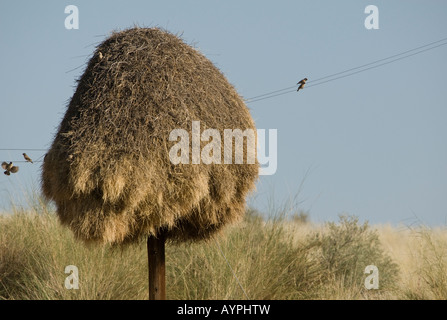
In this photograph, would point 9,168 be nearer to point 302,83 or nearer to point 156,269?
point 156,269

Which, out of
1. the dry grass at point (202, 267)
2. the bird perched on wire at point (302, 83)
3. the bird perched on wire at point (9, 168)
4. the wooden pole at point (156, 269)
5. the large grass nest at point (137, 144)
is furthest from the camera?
the dry grass at point (202, 267)

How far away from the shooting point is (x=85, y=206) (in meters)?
5.96

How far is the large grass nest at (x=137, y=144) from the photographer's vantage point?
5836mm

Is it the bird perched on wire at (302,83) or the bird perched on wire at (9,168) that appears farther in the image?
the bird perched on wire at (302,83)

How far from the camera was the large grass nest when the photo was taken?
584 cm

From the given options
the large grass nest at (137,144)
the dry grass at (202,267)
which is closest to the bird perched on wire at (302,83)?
the large grass nest at (137,144)

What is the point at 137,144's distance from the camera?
232 inches

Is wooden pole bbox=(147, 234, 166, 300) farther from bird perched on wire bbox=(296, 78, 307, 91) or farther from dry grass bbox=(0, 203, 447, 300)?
bird perched on wire bbox=(296, 78, 307, 91)

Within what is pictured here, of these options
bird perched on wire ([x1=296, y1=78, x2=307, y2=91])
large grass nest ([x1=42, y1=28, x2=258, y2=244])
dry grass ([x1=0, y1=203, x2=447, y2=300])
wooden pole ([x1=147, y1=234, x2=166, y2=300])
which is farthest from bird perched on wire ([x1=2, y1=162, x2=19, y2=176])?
bird perched on wire ([x1=296, y1=78, x2=307, y2=91])

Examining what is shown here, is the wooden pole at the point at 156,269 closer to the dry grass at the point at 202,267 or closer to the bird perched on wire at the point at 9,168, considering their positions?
the dry grass at the point at 202,267

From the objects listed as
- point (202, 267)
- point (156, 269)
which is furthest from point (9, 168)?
point (202, 267)

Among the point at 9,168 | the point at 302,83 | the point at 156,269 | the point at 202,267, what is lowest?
the point at 202,267
